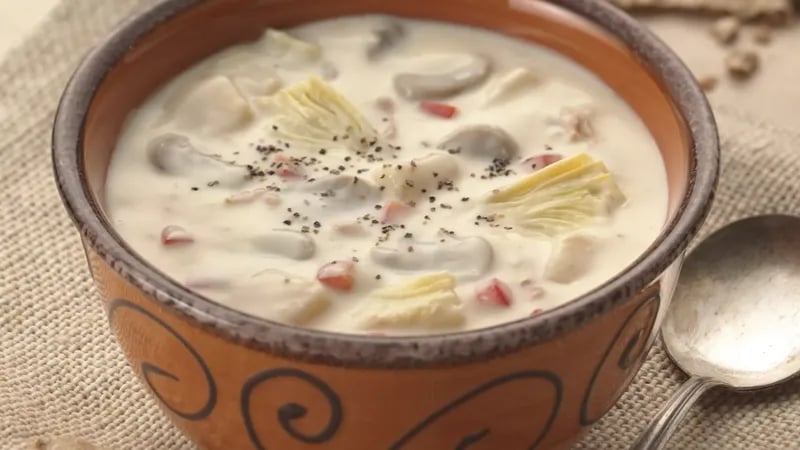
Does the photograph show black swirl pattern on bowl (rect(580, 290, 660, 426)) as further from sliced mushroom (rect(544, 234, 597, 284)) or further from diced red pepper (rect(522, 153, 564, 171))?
diced red pepper (rect(522, 153, 564, 171))

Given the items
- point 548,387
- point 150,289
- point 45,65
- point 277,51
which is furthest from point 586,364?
point 45,65

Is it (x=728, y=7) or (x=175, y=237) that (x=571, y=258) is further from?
(x=728, y=7)

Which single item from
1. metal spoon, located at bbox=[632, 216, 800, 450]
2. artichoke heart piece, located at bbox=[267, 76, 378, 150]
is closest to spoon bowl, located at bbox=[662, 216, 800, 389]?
metal spoon, located at bbox=[632, 216, 800, 450]

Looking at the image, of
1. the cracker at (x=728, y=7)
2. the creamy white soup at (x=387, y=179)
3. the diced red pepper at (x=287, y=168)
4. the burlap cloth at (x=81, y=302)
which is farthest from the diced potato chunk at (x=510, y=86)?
the cracker at (x=728, y=7)

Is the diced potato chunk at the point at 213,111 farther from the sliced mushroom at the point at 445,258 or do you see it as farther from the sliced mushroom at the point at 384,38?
the sliced mushroom at the point at 445,258

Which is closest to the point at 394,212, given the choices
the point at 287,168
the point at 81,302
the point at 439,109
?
the point at 287,168

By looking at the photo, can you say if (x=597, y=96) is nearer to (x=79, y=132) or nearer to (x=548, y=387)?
(x=548, y=387)
